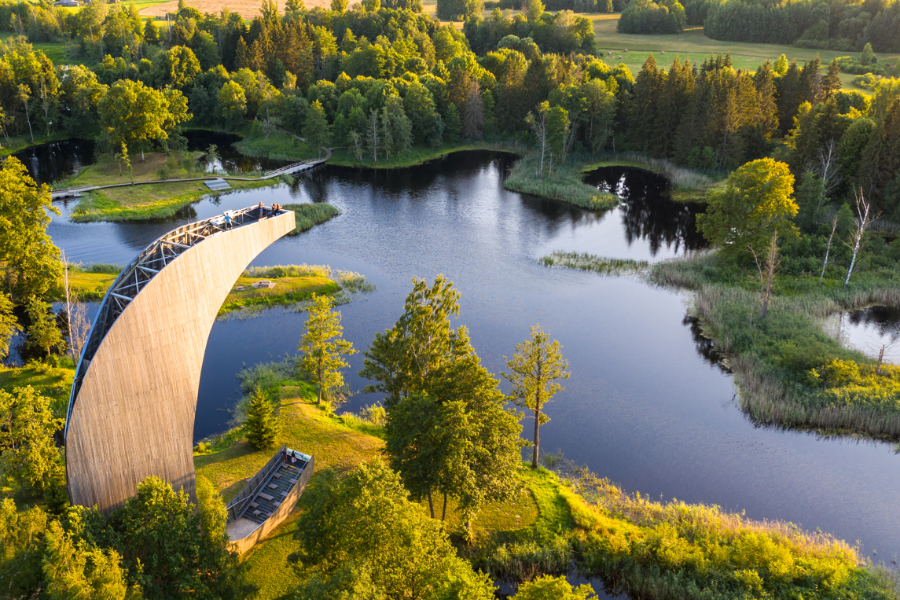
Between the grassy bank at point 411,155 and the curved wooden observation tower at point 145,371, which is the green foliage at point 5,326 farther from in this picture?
the grassy bank at point 411,155

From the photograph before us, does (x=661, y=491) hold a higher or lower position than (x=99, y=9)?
lower

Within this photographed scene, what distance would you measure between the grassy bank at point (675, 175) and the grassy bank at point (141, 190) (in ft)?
162

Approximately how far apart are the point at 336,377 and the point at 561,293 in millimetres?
23180

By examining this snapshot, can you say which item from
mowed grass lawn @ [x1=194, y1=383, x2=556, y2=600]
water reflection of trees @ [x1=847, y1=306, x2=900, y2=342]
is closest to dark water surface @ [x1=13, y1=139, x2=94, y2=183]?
mowed grass lawn @ [x1=194, y1=383, x2=556, y2=600]

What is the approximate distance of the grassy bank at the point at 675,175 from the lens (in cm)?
7856

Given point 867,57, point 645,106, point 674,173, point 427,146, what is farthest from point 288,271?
point 867,57

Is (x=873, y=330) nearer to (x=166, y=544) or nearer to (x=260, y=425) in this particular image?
(x=260, y=425)

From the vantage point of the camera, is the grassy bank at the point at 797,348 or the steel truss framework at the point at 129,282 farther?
the grassy bank at the point at 797,348

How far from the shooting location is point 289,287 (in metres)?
51.5

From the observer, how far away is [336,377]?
37.6 m

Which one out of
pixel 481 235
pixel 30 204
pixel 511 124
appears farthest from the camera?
pixel 511 124

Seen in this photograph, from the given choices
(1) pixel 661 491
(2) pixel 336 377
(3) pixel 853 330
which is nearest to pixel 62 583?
(2) pixel 336 377

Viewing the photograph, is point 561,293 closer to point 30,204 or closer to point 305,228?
point 305,228

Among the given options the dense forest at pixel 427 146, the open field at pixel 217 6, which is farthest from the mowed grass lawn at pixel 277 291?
the open field at pixel 217 6
